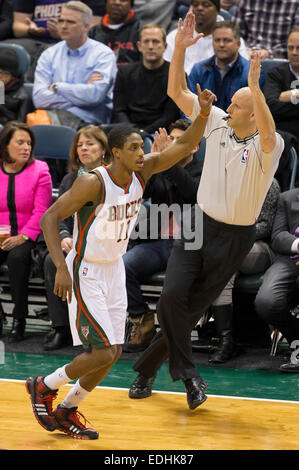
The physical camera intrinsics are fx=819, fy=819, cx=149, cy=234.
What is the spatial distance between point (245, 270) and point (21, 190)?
6.70 ft

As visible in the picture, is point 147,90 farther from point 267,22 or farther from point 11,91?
point 267,22

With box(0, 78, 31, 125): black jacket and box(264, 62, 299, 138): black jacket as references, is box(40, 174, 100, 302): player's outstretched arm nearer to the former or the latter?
box(264, 62, 299, 138): black jacket

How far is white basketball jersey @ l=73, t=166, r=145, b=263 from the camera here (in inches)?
178

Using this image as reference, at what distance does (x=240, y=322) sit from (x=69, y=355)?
141 cm

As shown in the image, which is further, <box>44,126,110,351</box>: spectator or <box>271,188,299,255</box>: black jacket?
<box>44,126,110,351</box>: spectator

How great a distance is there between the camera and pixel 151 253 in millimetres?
6535

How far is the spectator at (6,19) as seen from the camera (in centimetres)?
966

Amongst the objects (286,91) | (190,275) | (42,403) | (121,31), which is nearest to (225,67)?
(286,91)

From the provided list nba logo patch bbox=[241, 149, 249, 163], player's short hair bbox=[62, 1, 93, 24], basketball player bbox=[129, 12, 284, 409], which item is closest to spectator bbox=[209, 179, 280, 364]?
basketball player bbox=[129, 12, 284, 409]

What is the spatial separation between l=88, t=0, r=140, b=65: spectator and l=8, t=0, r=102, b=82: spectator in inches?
27.7

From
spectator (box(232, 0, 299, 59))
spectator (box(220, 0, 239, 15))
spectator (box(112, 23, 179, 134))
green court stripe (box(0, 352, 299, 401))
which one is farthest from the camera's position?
spectator (box(220, 0, 239, 15))

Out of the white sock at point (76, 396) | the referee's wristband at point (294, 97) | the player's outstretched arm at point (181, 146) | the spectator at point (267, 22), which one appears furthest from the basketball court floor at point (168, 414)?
the spectator at point (267, 22)

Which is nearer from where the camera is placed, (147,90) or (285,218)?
(285,218)

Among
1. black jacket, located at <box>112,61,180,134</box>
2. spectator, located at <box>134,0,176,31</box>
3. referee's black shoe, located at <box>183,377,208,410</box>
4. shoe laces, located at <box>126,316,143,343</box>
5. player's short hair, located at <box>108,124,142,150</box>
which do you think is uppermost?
player's short hair, located at <box>108,124,142,150</box>
